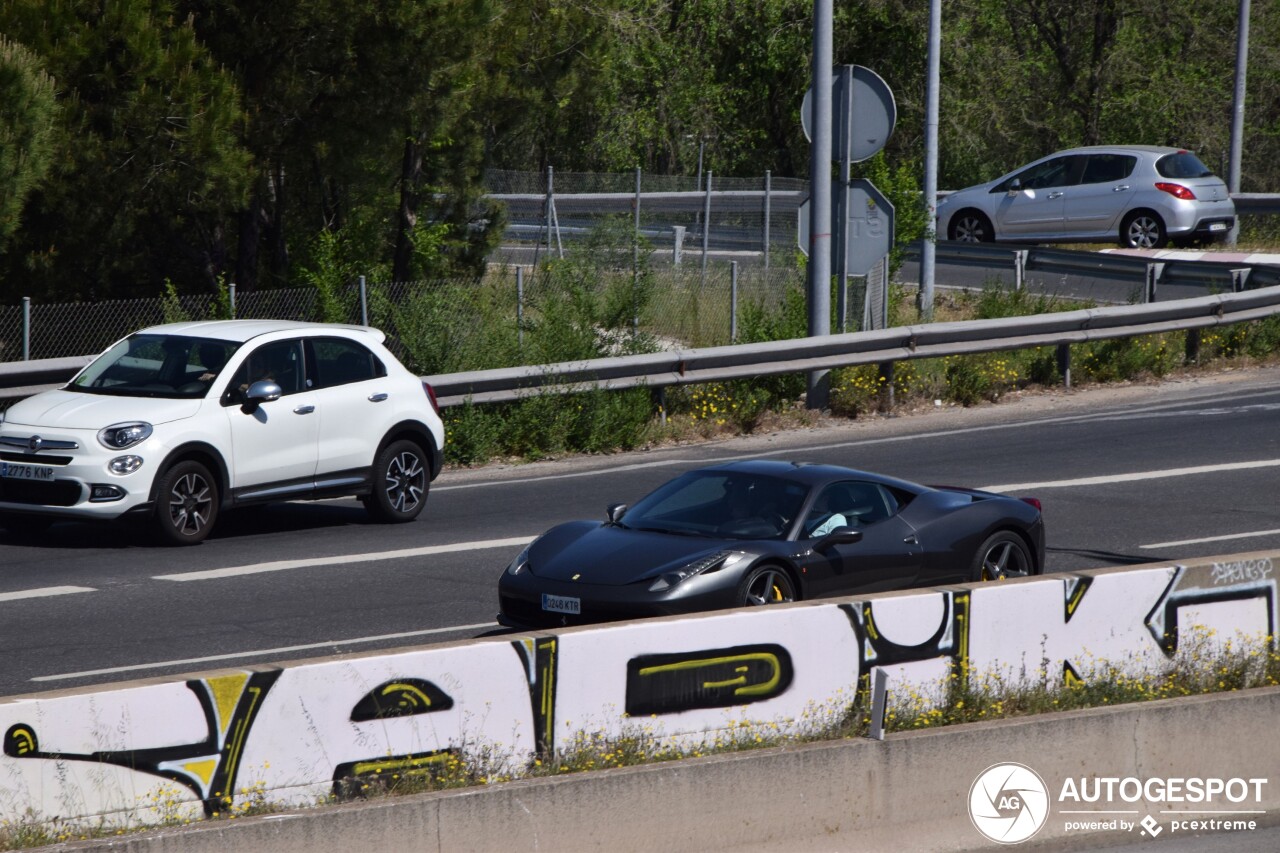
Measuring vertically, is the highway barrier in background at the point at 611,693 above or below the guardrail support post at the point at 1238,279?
below

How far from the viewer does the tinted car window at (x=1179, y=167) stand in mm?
29469

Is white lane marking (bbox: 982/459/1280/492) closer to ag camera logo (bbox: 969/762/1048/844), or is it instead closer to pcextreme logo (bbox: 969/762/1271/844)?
pcextreme logo (bbox: 969/762/1271/844)

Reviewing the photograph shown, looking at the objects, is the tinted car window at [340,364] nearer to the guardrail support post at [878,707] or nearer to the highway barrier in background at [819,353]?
the highway barrier in background at [819,353]

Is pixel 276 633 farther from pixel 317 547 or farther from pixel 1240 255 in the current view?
pixel 1240 255

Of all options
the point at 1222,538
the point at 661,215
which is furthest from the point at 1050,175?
the point at 1222,538

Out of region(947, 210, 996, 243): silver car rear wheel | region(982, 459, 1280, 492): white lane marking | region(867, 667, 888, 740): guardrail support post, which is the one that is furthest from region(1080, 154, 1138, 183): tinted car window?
region(867, 667, 888, 740): guardrail support post

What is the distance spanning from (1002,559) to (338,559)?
4.86 metres

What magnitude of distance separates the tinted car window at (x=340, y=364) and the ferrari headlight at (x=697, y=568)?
525 centimetres

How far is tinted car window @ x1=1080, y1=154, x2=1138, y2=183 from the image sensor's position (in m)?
29.8

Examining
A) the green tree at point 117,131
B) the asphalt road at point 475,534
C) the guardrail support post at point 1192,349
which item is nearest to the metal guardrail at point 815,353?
the guardrail support post at point 1192,349

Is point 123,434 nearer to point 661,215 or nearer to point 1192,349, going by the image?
point 1192,349

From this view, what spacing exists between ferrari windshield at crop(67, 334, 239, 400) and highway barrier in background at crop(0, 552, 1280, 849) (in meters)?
6.71

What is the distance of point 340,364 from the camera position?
14039mm

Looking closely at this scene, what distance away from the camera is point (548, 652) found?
710cm
